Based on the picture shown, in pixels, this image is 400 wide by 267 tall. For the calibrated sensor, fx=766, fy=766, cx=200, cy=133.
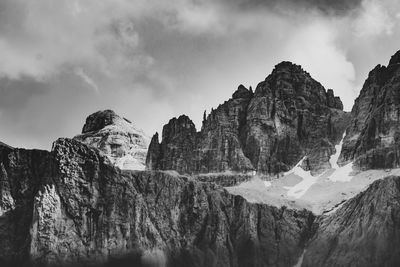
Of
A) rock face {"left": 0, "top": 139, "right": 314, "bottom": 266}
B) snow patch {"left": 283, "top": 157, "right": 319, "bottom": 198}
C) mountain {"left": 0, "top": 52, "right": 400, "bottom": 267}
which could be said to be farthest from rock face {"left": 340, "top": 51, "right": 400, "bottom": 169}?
rock face {"left": 0, "top": 139, "right": 314, "bottom": 266}

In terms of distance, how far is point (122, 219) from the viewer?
489 ft

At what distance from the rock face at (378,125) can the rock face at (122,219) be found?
24862 millimetres

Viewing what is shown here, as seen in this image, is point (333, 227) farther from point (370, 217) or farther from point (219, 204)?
point (219, 204)

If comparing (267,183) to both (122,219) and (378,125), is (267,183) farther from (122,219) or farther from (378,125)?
(122,219)

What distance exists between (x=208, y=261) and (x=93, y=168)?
29.3m

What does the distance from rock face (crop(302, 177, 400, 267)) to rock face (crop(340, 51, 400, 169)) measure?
2417 centimetres

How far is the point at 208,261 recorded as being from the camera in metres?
150

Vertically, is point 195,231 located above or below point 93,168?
below

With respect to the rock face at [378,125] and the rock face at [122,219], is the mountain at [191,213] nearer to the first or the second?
the rock face at [122,219]

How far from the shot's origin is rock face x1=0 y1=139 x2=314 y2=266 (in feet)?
468

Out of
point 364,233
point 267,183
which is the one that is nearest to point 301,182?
point 267,183

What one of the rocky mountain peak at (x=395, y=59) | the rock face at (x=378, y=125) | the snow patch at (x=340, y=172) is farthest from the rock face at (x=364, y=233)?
the rocky mountain peak at (x=395, y=59)

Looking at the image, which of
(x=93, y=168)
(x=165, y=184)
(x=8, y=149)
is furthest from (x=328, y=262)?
(x=8, y=149)

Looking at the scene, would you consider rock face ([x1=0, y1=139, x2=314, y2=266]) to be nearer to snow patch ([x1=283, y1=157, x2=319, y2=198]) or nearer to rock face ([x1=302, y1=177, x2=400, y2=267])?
rock face ([x1=302, y1=177, x2=400, y2=267])
